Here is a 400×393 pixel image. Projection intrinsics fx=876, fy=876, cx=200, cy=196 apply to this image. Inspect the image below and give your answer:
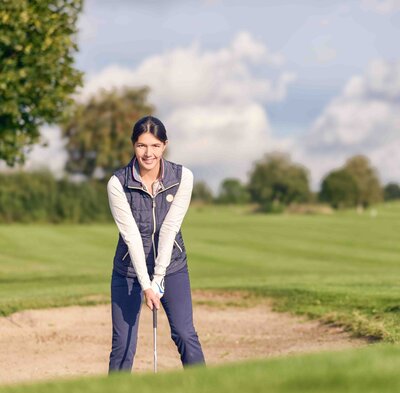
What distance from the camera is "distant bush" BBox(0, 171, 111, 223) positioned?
57562mm

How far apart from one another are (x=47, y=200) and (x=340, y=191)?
73479 millimetres

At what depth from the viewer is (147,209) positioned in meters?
7.73

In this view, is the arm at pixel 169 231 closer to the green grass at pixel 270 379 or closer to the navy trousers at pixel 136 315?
the navy trousers at pixel 136 315

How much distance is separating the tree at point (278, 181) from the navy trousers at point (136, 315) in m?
121

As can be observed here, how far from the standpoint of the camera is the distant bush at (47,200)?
57562 millimetres

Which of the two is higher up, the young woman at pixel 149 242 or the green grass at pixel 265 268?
the young woman at pixel 149 242

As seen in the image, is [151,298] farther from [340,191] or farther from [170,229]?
[340,191]

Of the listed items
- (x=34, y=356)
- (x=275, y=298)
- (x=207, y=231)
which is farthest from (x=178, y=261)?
(x=207, y=231)

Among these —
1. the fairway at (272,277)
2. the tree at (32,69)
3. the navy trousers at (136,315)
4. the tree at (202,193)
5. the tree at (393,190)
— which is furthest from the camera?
the tree at (393,190)

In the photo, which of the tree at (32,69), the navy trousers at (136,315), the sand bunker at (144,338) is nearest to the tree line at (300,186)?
the tree at (32,69)

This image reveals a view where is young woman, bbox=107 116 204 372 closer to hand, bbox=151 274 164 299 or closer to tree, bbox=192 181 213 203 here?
hand, bbox=151 274 164 299

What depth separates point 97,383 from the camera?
550 centimetres

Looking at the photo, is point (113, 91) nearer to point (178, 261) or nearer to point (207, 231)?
point (207, 231)

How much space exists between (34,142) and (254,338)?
10414 millimetres
